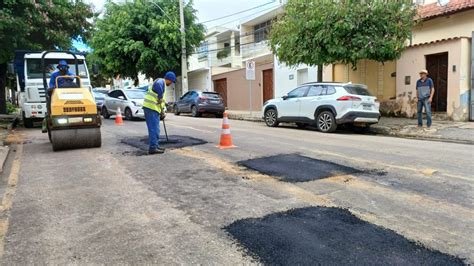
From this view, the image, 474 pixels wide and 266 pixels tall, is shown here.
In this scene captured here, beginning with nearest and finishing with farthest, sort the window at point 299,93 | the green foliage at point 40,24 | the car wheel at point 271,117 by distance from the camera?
the window at point 299,93, the green foliage at point 40,24, the car wheel at point 271,117

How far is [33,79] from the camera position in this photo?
44.3ft

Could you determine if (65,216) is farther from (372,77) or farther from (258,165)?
(372,77)

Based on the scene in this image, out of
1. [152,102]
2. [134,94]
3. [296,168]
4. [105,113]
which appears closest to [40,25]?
[134,94]

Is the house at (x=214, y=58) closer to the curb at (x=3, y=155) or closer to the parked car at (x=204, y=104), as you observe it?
the parked car at (x=204, y=104)

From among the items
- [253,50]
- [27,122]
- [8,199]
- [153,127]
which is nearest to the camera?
[8,199]

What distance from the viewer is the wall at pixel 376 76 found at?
1734 centimetres

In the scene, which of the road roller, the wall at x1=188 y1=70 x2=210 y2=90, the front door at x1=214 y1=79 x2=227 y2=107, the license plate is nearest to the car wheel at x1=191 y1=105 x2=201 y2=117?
the front door at x1=214 y1=79 x2=227 y2=107

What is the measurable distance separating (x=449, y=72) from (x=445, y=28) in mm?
1866

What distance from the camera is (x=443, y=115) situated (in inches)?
591

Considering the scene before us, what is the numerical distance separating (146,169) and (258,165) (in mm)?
1912

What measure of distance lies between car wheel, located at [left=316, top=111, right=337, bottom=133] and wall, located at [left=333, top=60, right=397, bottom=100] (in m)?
4.64

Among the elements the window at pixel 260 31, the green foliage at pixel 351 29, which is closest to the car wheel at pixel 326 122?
the green foliage at pixel 351 29

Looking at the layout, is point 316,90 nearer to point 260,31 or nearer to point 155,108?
point 155,108

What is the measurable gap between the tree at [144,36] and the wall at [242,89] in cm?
385
